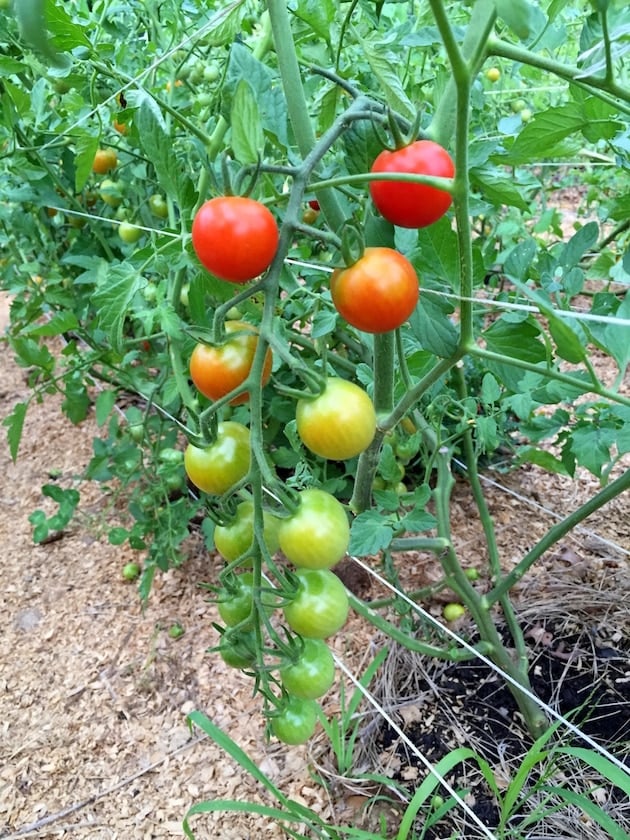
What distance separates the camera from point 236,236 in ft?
1.61

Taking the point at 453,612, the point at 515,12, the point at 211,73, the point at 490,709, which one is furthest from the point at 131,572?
the point at 515,12

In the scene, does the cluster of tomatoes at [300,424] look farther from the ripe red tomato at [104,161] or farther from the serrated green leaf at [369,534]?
the ripe red tomato at [104,161]

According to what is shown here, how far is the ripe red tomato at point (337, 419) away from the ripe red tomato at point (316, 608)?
0.15 m

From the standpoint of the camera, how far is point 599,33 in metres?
0.68

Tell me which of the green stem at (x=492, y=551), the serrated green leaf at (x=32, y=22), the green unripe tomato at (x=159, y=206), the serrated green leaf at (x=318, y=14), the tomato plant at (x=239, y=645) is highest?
the serrated green leaf at (x=32, y=22)

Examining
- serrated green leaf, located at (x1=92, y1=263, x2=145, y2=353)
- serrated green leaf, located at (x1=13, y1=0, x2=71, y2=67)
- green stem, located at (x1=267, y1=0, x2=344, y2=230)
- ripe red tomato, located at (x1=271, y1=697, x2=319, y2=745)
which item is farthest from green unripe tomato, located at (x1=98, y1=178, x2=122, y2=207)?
serrated green leaf, located at (x1=13, y1=0, x2=71, y2=67)

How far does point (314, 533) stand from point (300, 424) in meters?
0.10

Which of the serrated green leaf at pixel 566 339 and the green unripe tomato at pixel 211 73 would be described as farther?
the green unripe tomato at pixel 211 73

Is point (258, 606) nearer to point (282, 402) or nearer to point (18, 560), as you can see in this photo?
point (282, 402)

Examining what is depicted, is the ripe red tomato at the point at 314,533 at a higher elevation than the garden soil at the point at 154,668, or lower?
higher

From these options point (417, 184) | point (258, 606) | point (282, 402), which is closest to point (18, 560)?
point (282, 402)

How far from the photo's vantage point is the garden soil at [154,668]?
4.02ft

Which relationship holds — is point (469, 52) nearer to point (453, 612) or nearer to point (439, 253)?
point (439, 253)

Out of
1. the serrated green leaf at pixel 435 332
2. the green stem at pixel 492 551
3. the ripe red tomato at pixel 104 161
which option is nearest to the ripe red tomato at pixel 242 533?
the serrated green leaf at pixel 435 332
